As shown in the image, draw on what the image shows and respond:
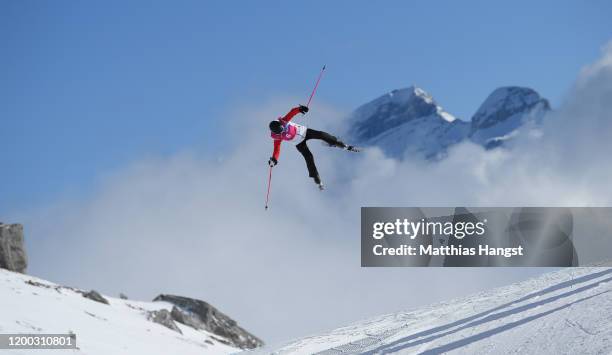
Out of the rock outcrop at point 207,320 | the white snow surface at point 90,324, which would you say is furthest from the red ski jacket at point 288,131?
the rock outcrop at point 207,320

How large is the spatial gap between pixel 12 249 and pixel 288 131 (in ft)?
135

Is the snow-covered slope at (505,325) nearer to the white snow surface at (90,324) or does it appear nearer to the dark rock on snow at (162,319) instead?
the white snow surface at (90,324)

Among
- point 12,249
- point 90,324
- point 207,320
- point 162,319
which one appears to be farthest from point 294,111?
point 207,320

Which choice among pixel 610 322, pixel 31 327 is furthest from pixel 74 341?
pixel 610 322

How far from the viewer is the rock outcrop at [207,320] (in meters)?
57.1

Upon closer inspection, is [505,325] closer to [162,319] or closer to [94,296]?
[94,296]

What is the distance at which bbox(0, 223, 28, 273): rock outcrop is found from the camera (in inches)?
1960

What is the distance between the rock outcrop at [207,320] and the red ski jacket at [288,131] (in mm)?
41040

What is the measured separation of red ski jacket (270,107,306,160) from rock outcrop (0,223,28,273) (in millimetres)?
38770

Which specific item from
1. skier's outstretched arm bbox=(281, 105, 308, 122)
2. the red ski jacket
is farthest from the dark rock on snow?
skier's outstretched arm bbox=(281, 105, 308, 122)

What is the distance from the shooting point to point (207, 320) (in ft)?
192

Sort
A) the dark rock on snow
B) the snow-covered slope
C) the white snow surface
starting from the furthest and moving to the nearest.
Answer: the dark rock on snow, the white snow surface, the snow-covered slope

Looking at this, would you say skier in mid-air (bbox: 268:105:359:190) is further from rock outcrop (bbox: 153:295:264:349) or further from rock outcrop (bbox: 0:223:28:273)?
rock outcrop (bbox: 153:295:264:349)

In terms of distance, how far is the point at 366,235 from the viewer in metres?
21.1
